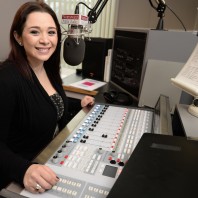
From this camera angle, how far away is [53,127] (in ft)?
3.61

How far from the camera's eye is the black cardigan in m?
0.90

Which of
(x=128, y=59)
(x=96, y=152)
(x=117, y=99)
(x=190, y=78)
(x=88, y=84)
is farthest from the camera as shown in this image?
(x=88, y=84)

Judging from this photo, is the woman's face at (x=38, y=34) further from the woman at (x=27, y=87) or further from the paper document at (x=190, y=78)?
the paper document at (x=190, y=78)

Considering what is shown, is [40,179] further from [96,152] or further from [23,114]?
[23,114]

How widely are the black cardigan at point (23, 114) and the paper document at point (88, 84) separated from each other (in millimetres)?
606

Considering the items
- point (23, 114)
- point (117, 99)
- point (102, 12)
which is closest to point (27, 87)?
point (23, 114)

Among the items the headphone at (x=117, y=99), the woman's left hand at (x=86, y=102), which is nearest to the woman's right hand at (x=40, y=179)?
the woman's left hand at (x=86, y=102)

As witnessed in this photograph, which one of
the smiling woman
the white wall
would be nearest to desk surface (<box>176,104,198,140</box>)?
the white wall

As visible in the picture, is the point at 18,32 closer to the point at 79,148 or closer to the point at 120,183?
the point at 79,148

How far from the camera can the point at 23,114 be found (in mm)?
976

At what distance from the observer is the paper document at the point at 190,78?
37.4 inches

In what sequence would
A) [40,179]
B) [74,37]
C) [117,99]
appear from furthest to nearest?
[117,99], [74,37], [40,179]

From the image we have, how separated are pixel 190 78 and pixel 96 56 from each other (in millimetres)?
1047

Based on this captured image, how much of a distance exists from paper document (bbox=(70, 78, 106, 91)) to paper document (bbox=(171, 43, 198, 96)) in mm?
740
